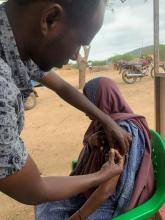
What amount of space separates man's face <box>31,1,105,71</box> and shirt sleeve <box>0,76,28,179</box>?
0.50 ft

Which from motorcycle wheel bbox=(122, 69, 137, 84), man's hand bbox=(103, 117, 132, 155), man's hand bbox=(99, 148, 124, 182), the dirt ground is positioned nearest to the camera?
man's hand bbox=(99, 148, 124, 182)

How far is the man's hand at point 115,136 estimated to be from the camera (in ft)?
5.85

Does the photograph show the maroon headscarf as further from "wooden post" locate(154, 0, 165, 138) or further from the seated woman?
"wooden post" locate(154, 0, 165, 138)

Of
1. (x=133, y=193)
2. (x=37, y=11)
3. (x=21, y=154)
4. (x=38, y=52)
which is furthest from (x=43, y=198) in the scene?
(x=133, y=193)

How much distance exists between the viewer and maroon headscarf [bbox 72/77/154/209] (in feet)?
6.44

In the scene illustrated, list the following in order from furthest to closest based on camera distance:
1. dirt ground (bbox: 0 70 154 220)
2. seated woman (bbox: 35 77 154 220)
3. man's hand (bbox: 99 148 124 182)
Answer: dirt ground (bbox: 0 70 154 220)
seated woman (bbox: 35 77 154 220)
man's hand (bbox: 99 148 124 182)

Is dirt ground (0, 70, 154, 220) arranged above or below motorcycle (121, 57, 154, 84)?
below

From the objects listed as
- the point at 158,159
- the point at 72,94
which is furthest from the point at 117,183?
the point at 72,94

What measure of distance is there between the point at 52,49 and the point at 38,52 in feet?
0.13

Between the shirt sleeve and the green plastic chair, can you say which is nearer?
the shirt sleeve

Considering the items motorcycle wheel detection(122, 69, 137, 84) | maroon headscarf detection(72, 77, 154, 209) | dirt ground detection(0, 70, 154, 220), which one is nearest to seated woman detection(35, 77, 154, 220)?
maroon headscarf detection(72, 77, 154, 209)

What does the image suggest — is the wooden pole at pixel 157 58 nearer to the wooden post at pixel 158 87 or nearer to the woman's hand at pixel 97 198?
the wooden post at pixel 158 87

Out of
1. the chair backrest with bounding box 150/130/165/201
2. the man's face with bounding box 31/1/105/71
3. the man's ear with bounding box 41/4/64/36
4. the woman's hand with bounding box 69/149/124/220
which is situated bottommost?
the woman's hand with bounding box 69/149/124/220

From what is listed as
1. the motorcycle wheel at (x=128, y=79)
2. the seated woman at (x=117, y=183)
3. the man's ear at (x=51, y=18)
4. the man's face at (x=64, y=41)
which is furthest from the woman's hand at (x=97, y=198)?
the motorcycle wheel at (x=128, y=79)
